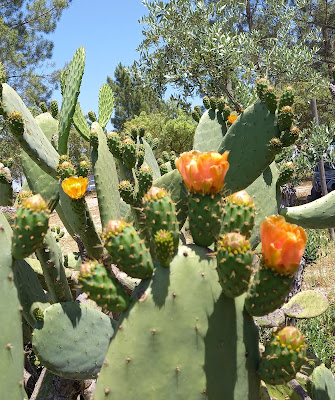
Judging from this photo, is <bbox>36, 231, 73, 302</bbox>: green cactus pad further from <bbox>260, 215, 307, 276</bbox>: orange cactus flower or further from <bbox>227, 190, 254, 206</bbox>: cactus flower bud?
<bbox>260, 215, 307, 276</bbox>: orange cactus flower

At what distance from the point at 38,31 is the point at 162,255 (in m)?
17.7

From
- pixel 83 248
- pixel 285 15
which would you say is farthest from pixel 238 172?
pixel 285 15

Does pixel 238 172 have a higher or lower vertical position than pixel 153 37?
lower

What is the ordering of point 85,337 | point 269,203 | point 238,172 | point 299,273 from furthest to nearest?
point 299,273, point 269,203, point 238,172, point 85,337

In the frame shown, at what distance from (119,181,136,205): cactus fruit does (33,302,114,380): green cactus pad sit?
1.42ft

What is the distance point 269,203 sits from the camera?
2.21 meters

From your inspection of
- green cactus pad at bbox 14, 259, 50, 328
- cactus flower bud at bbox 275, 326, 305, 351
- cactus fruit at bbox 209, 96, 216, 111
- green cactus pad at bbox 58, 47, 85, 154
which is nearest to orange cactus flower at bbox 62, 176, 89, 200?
green cactus pad at bbox 14, 259, 50, 328

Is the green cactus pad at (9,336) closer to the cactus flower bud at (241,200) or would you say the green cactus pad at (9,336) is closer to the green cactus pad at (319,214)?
the cactus flower bud at (241,200)

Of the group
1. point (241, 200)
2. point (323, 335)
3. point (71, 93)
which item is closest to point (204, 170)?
point (241, 200)

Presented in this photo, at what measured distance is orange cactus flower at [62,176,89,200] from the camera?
4.75ft

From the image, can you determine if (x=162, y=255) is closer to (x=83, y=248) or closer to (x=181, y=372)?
(x=181, y=372)

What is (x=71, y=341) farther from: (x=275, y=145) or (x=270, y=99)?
(x=270, y=99)

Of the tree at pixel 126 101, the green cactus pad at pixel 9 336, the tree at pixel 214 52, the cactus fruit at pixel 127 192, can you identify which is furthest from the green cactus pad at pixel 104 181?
the tree at pixel 126 101

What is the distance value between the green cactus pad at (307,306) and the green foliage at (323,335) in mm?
1118
